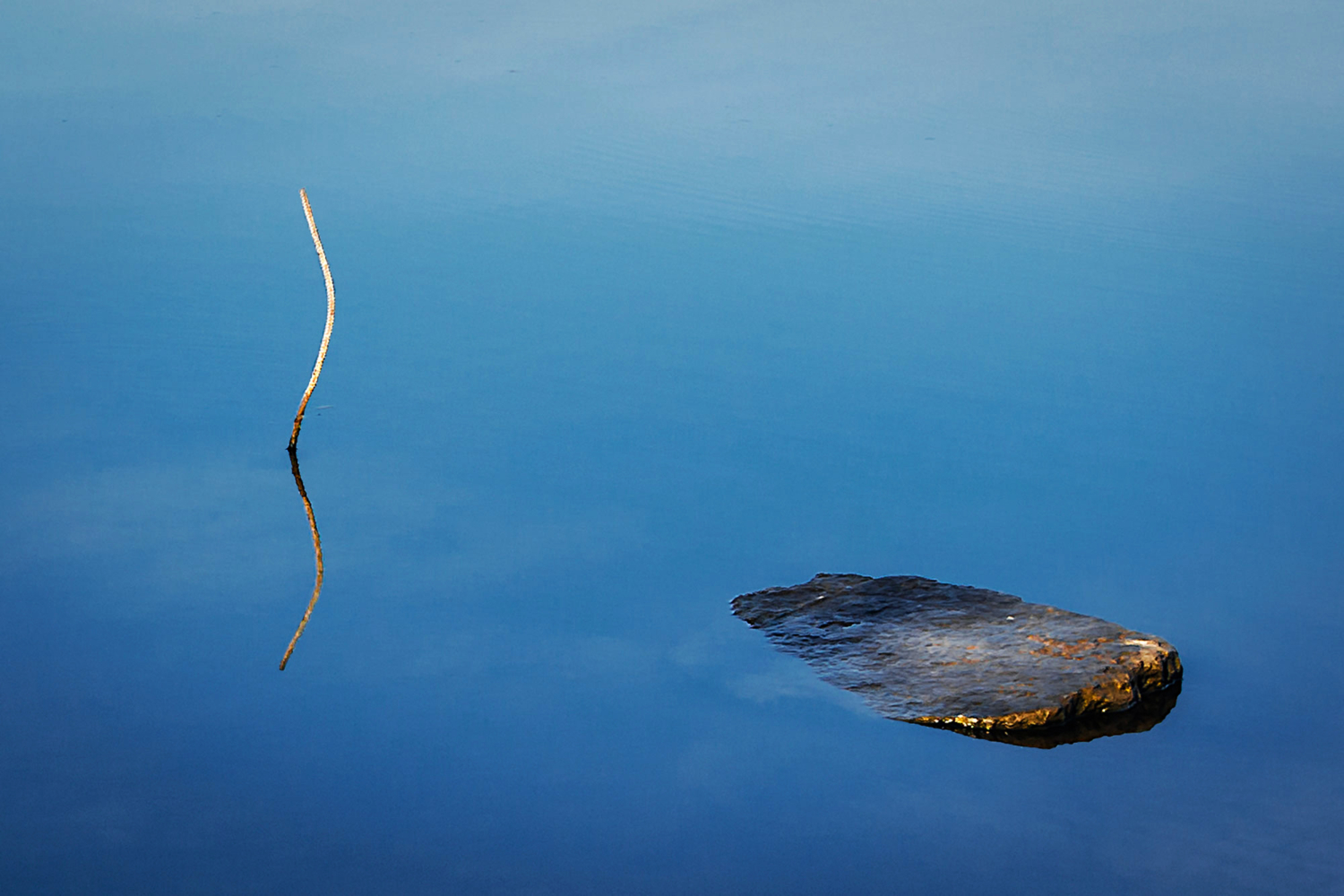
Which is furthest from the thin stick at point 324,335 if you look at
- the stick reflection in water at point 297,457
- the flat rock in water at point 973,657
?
the flat rock in water at point 973,657

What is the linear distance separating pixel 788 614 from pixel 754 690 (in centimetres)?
40

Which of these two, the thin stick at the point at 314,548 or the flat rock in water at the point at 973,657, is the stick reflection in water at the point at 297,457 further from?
the flat rock in water at the point at 973,657

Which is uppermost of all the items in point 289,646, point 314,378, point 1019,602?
point 314,378

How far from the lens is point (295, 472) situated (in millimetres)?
5746

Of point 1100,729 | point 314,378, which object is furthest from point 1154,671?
point 314,378

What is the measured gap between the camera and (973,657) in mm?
4621

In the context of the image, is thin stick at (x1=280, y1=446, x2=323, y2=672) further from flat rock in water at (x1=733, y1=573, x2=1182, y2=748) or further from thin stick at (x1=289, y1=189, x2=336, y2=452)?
flat rock in water at (x1=733, y1=573, x2=1182, y2=748)

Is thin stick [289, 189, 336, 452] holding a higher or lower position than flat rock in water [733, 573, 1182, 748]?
higher

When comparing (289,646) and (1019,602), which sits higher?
(1019,602)

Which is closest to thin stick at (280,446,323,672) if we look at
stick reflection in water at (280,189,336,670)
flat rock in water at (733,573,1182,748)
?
stick reflection in water at (280,189,336,670)

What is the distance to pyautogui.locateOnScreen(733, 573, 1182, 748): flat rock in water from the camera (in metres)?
4.39

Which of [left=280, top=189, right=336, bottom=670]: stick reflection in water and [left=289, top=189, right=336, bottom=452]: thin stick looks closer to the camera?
[left=280, top=189, right=336, bottom=670]: stick reflection in water

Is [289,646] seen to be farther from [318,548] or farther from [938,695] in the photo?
[938,695]

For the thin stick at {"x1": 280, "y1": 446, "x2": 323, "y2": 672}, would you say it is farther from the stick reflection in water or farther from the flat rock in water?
the flat rock in water
